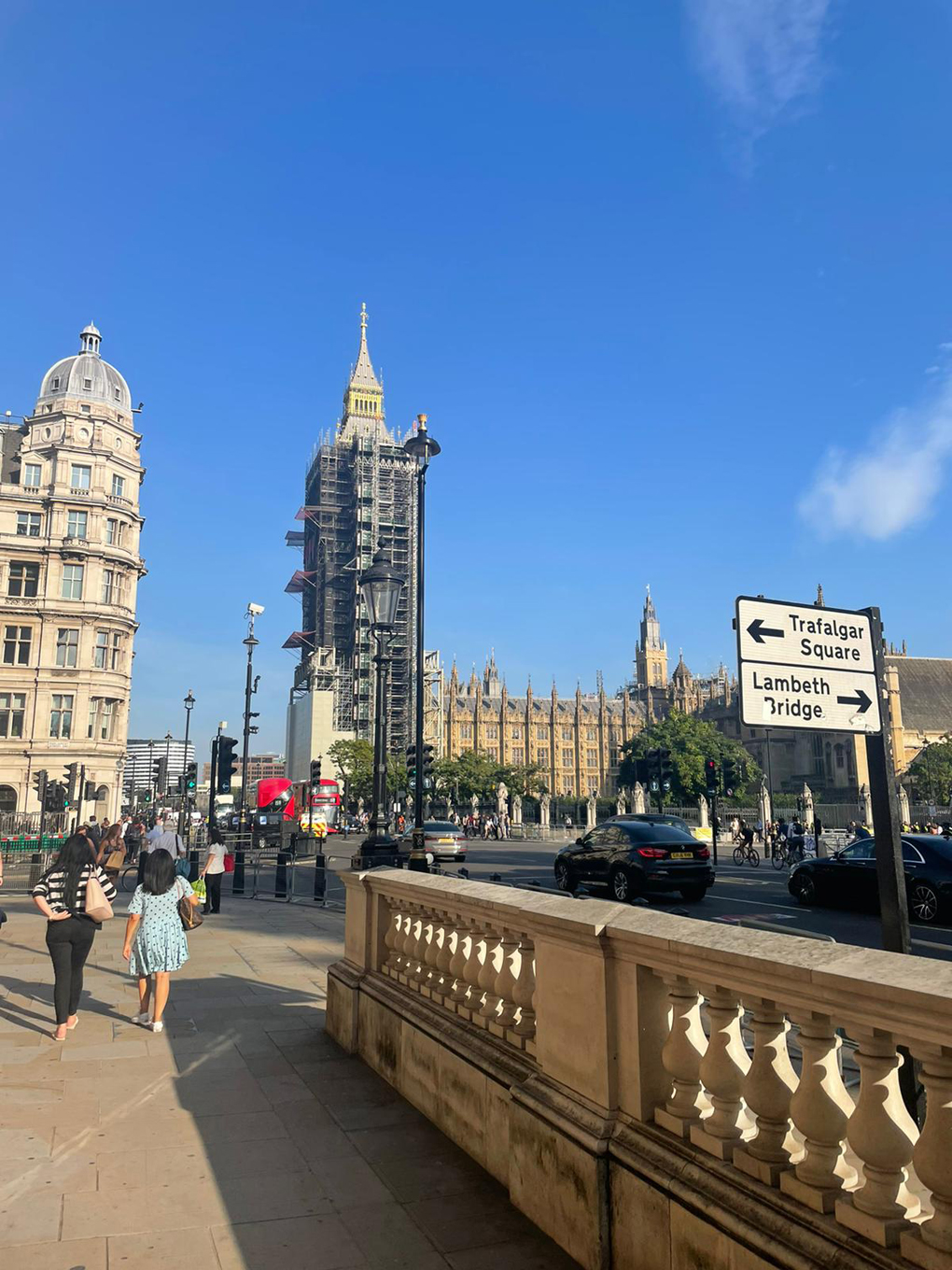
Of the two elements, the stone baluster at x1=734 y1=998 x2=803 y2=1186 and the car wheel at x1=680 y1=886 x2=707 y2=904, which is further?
the car wheel at x1=680 y1=886 x2=707 y2=904

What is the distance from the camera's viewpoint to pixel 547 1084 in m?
4.12

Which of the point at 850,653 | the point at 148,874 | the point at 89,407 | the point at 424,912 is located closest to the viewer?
the point at 850,653

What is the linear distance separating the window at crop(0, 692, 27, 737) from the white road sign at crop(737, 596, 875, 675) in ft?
162

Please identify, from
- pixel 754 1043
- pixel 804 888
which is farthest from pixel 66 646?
pixel 754 1043

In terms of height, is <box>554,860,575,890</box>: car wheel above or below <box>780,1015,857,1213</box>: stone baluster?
below

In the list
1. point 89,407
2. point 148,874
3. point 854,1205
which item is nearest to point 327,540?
point 89,407

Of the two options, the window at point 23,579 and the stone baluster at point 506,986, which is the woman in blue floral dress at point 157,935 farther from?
the window at point 23,579

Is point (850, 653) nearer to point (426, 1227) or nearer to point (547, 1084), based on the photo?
point (547, 1084)

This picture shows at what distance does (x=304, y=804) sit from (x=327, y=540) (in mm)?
47646

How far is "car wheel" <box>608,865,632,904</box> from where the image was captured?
16.9m

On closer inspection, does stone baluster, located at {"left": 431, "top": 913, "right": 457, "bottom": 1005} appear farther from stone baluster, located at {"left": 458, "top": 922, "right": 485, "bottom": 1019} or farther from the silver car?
the silver car

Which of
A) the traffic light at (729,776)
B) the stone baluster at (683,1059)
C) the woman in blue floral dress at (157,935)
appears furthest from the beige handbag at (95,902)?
the traffic light at (729,776)

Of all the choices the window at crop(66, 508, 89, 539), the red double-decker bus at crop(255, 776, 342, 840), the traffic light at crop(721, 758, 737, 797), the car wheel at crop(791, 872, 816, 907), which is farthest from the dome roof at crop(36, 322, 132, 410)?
the traffic light at crop(721, 758, 737, 797)

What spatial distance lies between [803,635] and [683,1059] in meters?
1.86
